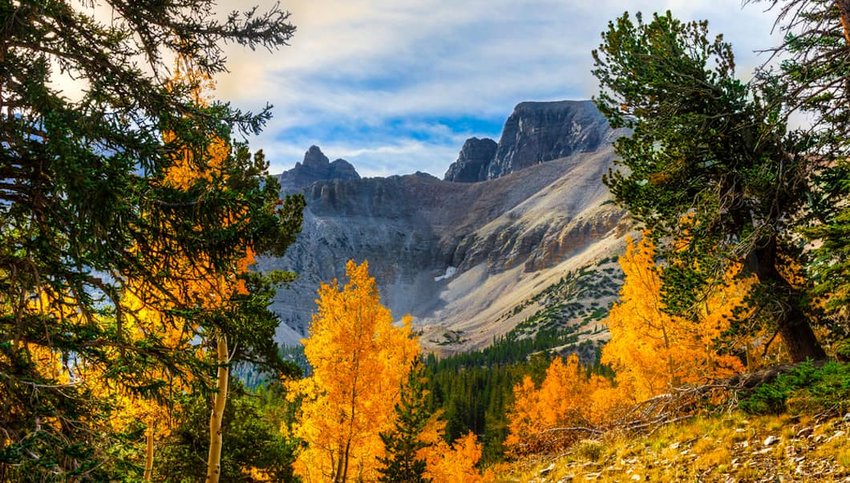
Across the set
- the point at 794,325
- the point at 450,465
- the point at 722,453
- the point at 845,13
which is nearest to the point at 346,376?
the point at 722,453

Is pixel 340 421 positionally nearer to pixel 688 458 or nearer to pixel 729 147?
pixel 688 458

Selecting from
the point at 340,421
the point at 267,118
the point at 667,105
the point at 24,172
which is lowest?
the point at 340,421

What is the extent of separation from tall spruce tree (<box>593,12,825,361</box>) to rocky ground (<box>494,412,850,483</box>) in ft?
10.5

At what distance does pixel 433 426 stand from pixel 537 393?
60.6 feet

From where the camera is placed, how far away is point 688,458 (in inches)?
363

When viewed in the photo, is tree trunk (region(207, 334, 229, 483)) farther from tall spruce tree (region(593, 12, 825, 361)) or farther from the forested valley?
tall spruce tree (region(593, 12, 825, 361))

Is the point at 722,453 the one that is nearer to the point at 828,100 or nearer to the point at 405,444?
the point at 828,100

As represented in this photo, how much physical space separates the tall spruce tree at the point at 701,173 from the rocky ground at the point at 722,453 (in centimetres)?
319

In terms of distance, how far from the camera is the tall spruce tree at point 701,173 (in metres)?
11.5

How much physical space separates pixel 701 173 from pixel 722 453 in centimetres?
702

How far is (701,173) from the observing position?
1262 cm

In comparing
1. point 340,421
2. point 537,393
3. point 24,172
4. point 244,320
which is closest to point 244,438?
point 340,421

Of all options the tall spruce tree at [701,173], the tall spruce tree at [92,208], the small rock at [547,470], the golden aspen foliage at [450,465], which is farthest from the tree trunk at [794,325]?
the golden aspen foliage at [450,465]

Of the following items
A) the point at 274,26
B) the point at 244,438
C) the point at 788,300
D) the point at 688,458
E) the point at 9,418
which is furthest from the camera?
Answer: the point at 244,438
